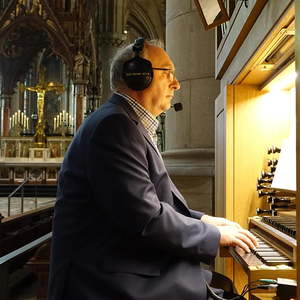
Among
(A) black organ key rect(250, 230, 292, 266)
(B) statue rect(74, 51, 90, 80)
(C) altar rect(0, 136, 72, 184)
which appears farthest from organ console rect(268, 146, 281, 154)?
(C) altar rect(0, 136, 72, 184)

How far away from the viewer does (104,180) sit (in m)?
1.45

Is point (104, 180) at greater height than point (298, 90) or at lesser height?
lesser

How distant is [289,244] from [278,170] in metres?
0.83

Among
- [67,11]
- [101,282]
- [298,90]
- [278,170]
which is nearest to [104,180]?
[101,282]

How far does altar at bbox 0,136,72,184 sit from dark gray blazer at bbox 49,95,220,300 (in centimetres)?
1327

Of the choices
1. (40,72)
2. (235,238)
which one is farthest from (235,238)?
(40,72)

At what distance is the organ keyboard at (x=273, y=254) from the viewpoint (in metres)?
1.65

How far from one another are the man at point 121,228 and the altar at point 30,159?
1326cm

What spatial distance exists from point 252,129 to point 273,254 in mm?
1271

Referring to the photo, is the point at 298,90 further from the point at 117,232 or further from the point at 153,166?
the point at 117,232

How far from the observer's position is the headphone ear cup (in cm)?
166

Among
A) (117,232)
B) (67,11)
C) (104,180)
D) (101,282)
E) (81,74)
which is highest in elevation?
(67,11)

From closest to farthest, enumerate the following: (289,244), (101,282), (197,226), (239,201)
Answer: (101,282)
(197,226)
(289,244)
(239,201)

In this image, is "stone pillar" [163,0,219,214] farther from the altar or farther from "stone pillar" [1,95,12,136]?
"stone pillar" [1,95,12,136]
